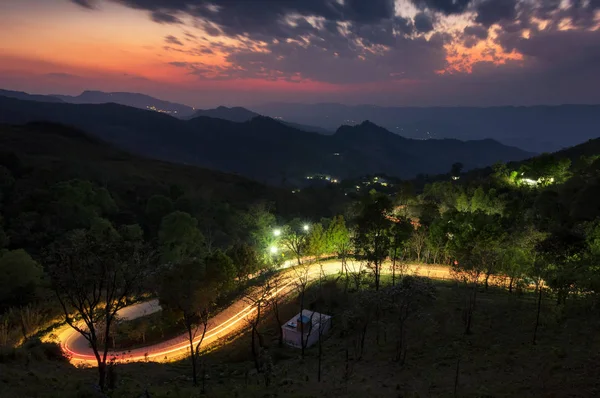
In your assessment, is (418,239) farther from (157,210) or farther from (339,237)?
(157,210)

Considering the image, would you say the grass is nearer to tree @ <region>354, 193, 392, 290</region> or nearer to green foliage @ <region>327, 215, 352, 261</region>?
tree @ <region>354, 193, 392, 290</region>

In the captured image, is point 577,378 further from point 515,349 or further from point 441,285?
point 441,285

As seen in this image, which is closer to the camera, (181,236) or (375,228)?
(375,228)

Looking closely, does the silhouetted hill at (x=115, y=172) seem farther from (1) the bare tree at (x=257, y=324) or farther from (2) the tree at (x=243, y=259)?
(1) the bare tree at (x=257, y=324)

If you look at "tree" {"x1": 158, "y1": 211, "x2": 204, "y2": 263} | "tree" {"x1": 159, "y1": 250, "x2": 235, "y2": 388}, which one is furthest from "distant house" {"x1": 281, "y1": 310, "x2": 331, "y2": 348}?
"tree" {"x1": 158, "y1": 211, "x2": 204, "y2": 263}

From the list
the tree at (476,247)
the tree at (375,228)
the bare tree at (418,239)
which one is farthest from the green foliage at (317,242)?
the tree at (476,247)

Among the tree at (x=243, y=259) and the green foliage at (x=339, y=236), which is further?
the green foliage at (x=339, y=236)

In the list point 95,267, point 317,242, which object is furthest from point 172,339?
point 317,242
